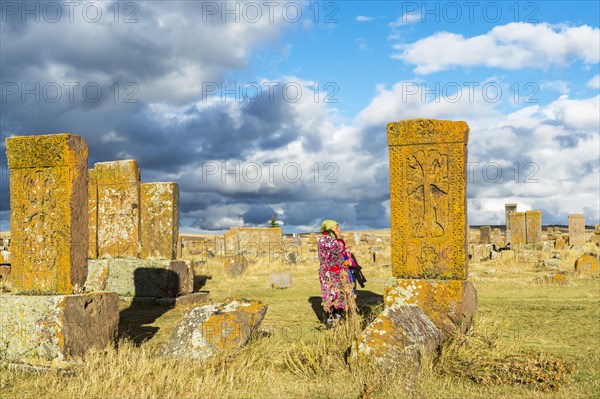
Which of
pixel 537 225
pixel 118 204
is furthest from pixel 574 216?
pixel 118 204

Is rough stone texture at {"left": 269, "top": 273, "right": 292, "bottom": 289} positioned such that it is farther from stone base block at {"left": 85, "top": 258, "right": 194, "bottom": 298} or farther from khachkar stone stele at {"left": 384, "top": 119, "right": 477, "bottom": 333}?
khachkar stone stele at {"left": 384, "top": 119, "right": 477, "bottom": 333}

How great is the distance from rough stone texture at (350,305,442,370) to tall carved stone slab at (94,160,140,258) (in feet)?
23.8

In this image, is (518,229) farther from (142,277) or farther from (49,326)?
(49,326)

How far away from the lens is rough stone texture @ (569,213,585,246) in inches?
1023

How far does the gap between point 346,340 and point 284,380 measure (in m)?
0.95

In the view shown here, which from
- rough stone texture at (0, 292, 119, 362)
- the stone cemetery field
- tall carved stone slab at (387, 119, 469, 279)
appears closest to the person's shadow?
the stone cemetery field

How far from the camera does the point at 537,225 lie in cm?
2386

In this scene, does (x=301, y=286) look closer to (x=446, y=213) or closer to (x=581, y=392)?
(x=446, y=213)

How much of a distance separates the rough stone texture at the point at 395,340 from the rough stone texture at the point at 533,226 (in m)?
20.3

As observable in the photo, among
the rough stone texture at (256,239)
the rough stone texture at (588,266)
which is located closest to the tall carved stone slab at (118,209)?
the rough stone texture at (588,266)

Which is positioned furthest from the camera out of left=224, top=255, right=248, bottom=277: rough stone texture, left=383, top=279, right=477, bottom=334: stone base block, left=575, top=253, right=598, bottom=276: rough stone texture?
left=224, top=255, right=248, bottom=277: rough stone texture

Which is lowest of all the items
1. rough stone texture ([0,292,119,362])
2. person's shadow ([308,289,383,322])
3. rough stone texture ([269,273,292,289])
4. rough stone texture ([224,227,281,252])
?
person's shadow ([308,289,383,322])

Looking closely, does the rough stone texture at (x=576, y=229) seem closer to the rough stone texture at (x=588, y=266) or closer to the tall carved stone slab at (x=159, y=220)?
the rough stone texture at (x=588, y=266)

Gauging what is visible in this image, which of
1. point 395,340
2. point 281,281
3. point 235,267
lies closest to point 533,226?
point 235,267
